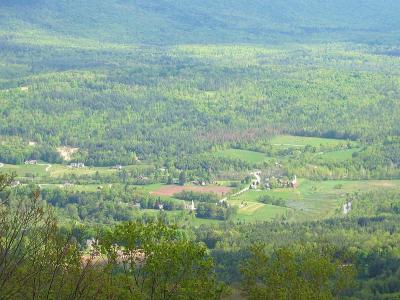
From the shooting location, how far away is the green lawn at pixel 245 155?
234ft

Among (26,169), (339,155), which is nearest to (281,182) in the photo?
(339,155)

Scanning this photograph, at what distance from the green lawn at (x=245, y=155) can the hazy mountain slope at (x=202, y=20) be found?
Answer: 78.1m

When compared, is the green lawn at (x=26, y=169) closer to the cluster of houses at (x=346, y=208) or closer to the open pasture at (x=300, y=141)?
the open pasture at (x=300, y=141)

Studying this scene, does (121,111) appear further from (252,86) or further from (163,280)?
(163,280)

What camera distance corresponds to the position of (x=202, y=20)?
6698 inches

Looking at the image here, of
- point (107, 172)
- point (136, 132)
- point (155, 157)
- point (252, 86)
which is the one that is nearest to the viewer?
point (107, 172)

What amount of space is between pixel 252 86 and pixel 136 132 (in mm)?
22582

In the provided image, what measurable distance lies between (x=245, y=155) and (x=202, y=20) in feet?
326

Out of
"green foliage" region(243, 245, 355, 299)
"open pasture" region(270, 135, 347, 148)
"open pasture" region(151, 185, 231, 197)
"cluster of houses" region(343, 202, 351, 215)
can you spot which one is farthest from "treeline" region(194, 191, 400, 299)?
"open pasture" region(270, 135, 347, 148)

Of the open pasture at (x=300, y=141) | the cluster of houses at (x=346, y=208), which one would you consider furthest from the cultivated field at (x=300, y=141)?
the cluster of houses at (x=346, y=208)

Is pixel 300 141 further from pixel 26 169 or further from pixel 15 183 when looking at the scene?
pixel 15 183

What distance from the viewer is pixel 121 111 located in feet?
303

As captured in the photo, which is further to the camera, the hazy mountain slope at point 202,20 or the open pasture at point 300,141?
the hazy mountain slope at point 202,20

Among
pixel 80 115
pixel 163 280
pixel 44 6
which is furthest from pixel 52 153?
pixel 44 6
